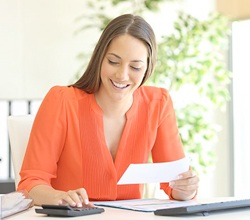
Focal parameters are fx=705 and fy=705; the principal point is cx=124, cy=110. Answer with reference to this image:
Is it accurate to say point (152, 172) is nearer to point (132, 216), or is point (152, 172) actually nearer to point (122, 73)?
point (132, 216)

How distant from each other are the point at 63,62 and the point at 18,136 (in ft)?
11.7

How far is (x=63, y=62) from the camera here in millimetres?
6098

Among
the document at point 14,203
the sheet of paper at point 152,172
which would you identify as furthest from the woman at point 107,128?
the document at point 14,203

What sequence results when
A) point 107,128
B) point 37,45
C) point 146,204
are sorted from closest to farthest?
point 146,204 → point 107,128 → point 37,45

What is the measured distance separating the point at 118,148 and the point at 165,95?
335 millimetres

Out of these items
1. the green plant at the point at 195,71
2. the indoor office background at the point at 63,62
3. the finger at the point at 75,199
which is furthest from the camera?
the indoor office background at the point at 63,62

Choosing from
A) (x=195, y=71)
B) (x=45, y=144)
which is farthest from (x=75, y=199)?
(x=195, y=71)

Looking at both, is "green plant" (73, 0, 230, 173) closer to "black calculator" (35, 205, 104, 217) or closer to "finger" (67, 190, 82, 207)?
"finger" (67, 190, 82, 207)

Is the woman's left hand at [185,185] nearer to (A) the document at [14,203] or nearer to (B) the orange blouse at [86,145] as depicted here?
(B) the orange blouse at [86,145]

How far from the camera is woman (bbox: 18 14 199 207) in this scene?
8.32ft

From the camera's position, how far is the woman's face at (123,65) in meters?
2.55

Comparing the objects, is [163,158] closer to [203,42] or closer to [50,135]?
[50,135]

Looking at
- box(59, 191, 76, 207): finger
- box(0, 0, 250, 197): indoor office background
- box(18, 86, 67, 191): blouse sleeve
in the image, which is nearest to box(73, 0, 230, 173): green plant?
box(0, 0, 250, 197): indoor office background

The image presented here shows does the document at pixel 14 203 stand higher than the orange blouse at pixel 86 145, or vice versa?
the orange blouse at pixel 86 145
